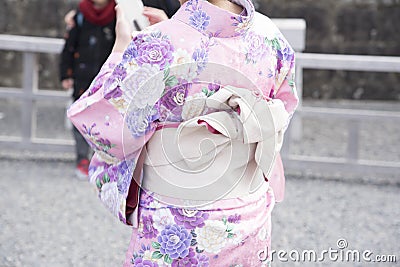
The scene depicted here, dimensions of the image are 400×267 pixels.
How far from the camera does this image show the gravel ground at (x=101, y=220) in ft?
14.0

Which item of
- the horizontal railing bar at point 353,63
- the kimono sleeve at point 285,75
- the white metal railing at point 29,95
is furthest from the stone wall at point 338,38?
the kimono sleeve at point 285,75

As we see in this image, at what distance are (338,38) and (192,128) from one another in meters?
7.18

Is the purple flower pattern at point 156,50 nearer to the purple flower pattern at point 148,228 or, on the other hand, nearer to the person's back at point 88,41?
the purple flower pattern at point 148,228

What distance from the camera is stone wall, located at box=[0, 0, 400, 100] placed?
8.94 meters

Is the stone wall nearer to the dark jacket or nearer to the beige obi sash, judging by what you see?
the dark jacket

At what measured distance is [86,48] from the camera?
546 cm

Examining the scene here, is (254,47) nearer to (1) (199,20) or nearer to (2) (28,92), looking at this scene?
(1) (199,20)

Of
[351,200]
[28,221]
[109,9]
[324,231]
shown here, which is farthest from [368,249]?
[109,9]

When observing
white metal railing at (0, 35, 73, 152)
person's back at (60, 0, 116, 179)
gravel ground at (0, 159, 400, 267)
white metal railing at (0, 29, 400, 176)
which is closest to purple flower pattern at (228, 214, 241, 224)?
gravel ground at (0, 159, 400, 267)

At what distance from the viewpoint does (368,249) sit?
14.4 feet

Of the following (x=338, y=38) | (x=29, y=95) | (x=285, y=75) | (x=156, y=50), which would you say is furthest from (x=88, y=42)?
(x=338, y=38)

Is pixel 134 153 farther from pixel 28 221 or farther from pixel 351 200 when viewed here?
pixel 351 200

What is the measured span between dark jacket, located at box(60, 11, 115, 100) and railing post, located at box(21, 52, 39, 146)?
0.70 metres

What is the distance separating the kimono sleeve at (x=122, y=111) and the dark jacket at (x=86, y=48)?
3117mm
